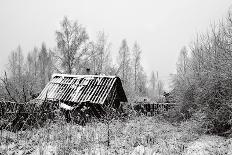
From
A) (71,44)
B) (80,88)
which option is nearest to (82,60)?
(71,44)

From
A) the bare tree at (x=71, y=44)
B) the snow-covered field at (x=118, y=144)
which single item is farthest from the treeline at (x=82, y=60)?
the snow-covered field at (x=118, y=144)

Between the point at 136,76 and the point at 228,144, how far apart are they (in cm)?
3926

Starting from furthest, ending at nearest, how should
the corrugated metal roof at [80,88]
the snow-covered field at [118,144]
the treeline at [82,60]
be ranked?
1. the treeline at [82,60]
2. the corrugated metal roof at [80,88]
3. the snow-covered field at [118,144]

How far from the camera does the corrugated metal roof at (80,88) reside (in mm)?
15711

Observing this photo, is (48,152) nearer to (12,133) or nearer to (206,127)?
(12,133)

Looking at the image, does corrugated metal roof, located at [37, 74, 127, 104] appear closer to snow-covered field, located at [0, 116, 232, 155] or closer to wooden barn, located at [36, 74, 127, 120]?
wooden barn, located at [36, 74, 127, 120]

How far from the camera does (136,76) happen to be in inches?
1874

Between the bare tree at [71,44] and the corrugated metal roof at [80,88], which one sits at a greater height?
the bare tree at [71,44]

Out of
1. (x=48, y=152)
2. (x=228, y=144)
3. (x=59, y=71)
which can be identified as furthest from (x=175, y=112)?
(x=59, y=71)

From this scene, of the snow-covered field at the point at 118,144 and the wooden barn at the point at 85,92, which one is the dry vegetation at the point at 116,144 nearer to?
the snow-covered field at the point at 118,144

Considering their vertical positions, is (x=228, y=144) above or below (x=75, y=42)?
below

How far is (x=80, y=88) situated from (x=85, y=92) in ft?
1.89

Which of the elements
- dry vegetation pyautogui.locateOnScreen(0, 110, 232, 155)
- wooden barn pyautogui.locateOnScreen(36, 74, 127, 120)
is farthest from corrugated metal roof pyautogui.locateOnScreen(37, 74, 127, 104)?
dry vegetation pyautogui.locateOnScreen(0, 110, 232, 155)

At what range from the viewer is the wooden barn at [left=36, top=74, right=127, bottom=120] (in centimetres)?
1553
